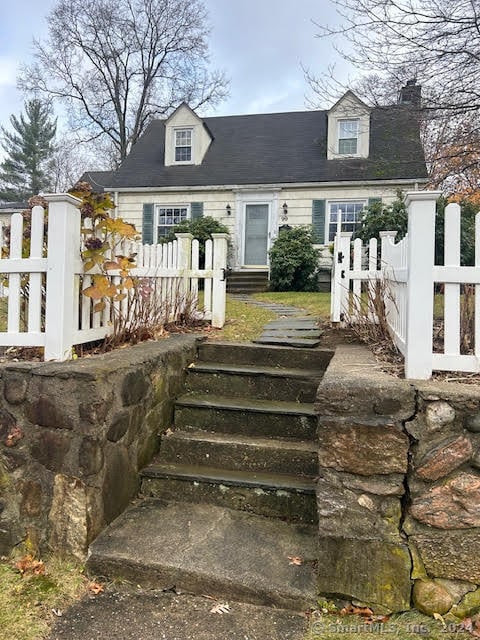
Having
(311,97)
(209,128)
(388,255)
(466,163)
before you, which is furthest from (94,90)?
(388,255)

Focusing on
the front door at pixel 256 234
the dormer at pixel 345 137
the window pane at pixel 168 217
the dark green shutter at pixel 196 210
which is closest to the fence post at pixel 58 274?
the front door at pixel 256 234

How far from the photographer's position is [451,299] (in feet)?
6.77

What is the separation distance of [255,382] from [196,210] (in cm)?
1105

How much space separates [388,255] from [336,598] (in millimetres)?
2406

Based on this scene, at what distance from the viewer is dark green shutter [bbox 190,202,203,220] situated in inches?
529

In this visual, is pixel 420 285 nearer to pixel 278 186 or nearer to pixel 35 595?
pixel 35 595

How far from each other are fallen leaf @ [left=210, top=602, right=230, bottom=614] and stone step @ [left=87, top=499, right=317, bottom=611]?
1.0 inches

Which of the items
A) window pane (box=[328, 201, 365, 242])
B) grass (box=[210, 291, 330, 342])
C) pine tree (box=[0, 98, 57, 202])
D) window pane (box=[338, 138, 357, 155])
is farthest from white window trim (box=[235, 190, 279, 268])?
pine tree (box=[0, 98, 57, 202])

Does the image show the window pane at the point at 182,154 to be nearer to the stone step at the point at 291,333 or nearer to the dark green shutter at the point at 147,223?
the dark green shutter at the point at 147,223

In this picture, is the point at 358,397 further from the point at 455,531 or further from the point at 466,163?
the point at 466,163

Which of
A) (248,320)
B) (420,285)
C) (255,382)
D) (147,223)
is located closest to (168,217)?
(147,223)

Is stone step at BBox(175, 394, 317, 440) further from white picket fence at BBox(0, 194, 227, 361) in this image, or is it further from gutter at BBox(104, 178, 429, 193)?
gutter at BBox(104, 178, 429, 193)

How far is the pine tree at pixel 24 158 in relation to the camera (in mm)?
30891

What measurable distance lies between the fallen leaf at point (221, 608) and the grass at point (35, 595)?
598 millimetres
